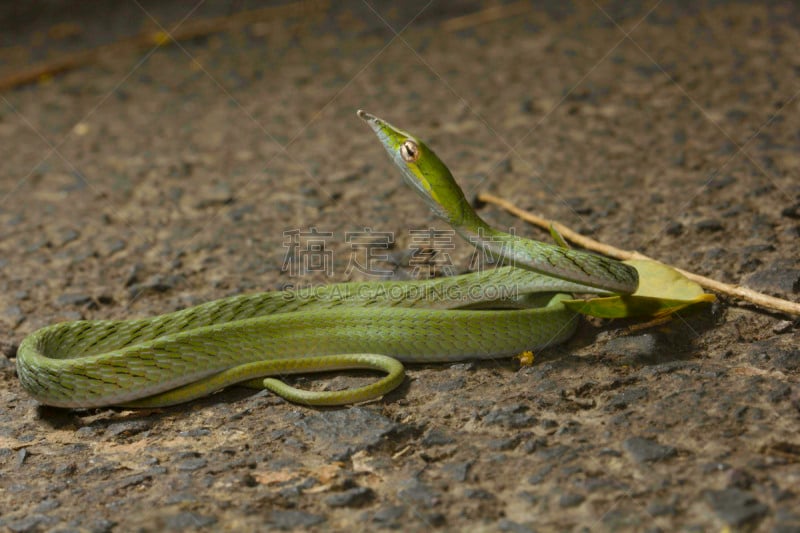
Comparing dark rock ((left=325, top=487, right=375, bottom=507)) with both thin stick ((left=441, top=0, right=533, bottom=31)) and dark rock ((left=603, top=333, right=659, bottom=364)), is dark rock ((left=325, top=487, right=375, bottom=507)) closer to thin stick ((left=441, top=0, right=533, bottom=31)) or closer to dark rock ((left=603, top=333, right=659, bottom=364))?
dark rock ((left=603, top=333, right=659, bottom=364))

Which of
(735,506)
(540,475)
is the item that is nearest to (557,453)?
(540,475)

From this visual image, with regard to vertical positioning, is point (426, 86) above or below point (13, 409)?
above

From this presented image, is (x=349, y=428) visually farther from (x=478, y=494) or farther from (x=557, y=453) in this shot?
(x=557, y=453)

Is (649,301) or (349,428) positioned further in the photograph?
(649,301)

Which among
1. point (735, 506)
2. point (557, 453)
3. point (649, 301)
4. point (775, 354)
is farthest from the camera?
point (649, 301)

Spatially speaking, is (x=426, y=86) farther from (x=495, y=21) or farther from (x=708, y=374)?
(x=708, y=374)

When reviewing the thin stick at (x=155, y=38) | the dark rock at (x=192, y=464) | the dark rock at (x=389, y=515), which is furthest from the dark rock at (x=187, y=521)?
the thin stick at (x=155, y=38)

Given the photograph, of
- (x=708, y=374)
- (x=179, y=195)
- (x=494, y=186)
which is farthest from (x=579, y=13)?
(x=708, y=374)
